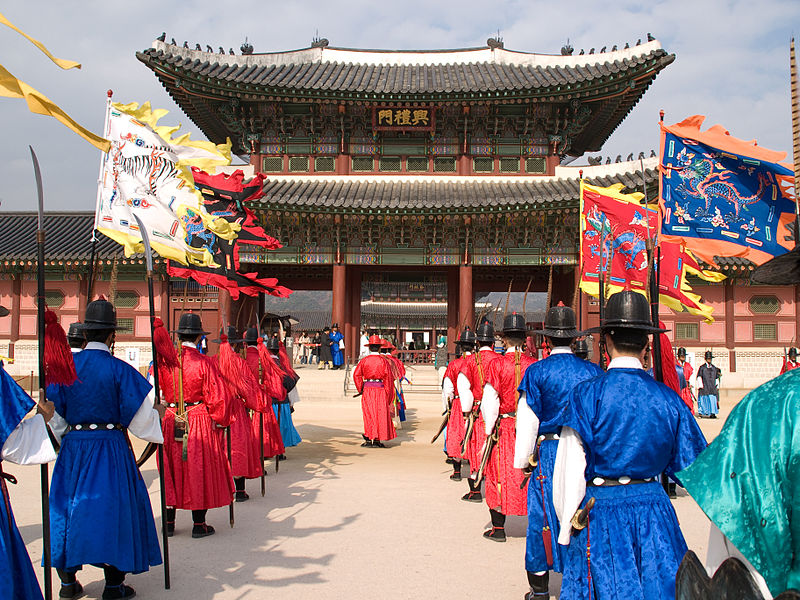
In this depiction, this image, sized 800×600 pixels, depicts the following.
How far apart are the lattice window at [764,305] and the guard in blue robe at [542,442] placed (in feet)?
55.4

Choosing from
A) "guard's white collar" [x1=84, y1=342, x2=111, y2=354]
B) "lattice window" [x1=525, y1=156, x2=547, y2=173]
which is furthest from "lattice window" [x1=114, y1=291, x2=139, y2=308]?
"guard's white collar" [x1=84, y1=342, x2=111, y2=354]

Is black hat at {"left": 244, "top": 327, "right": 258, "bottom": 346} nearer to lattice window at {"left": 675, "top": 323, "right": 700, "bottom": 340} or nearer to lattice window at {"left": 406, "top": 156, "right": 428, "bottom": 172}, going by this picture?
lattice window at {"left": 406, "top": 156, "right": 428, "bottom": 172}

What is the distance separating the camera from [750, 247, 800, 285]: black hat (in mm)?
1707

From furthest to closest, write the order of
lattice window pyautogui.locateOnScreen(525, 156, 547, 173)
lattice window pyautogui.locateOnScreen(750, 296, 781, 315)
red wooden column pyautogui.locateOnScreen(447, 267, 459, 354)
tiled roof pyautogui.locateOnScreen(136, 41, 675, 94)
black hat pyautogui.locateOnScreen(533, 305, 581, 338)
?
1. red wooden column pyautogui.locateOnScreen(447, 267, 459, 354)
2. lattice window pyautogui.locateOnScreen(525, 156, 547, 173)
3. lattice window pyautogui.locateOnScreen(750, 296, 781, 315)
4. tiled roof pyautogui.locateOnScreen(136, 41, 675, 94)
5. black hat pyautogui.locateOnScreen(533, 305, 581, 338)

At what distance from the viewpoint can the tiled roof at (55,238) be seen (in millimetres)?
17703

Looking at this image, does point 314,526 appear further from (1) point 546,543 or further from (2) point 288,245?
(2) point 288,245

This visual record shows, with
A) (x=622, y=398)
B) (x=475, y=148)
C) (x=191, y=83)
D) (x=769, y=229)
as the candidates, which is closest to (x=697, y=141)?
(x=769, y=229)

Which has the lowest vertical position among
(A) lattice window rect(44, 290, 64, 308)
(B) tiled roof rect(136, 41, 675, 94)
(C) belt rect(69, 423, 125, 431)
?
(C) belt rect(69, 423, 125, 431)

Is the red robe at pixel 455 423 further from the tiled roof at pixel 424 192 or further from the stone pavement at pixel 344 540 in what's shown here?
the tiled roof at pixel 424 192

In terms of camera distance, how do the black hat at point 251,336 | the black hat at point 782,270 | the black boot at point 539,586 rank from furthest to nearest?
the black hat at point 251,336 → the black boot at point 539,586 → the black hat at point 782,270

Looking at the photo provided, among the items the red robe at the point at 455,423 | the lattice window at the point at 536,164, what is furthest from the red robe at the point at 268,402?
the lattice window at the point at 536,164

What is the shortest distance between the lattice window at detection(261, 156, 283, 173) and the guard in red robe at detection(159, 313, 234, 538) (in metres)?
13.8

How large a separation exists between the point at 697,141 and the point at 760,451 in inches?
153

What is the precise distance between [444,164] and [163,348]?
1486 centimetres
